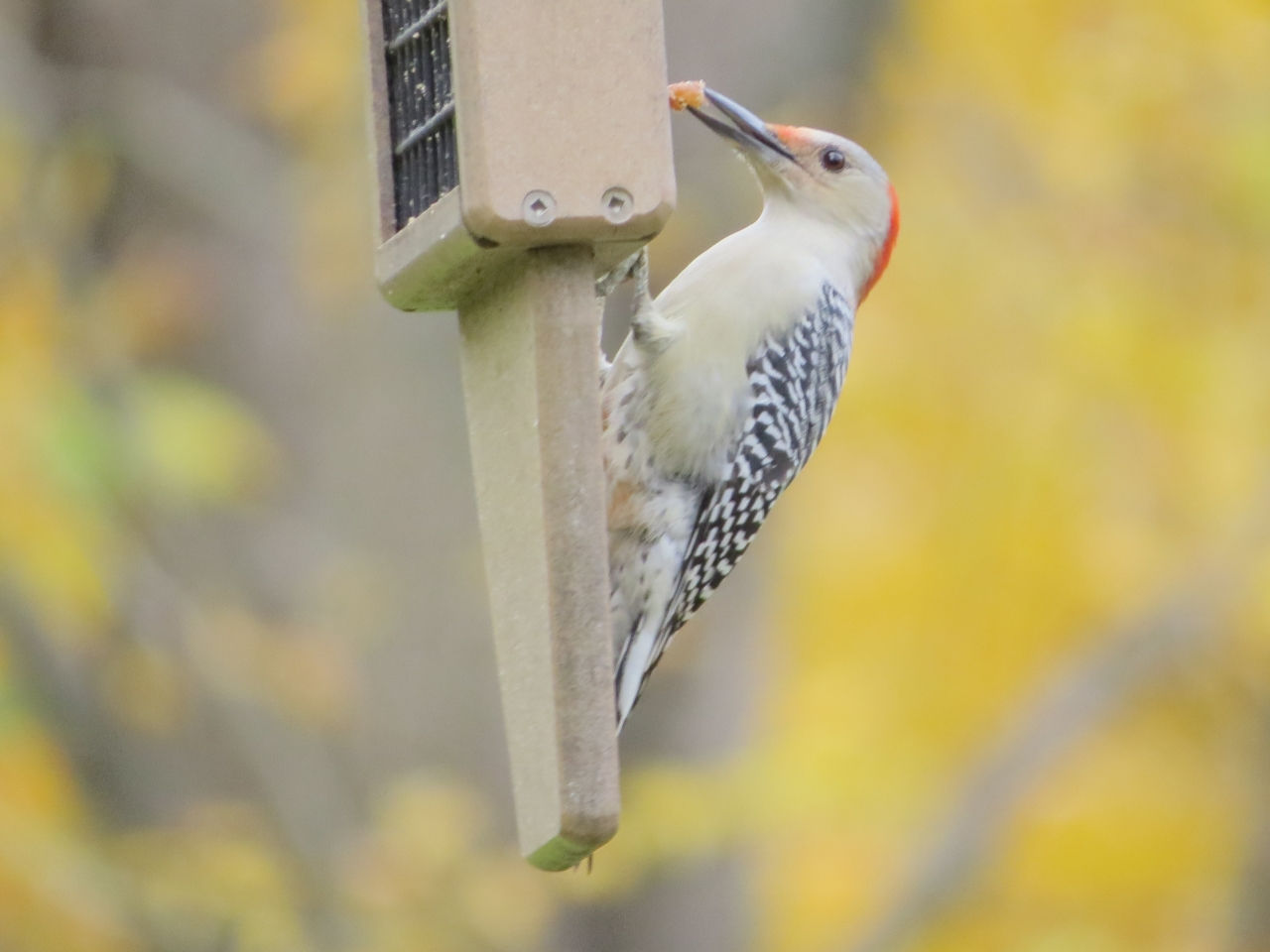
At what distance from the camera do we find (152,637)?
6934 millimetres

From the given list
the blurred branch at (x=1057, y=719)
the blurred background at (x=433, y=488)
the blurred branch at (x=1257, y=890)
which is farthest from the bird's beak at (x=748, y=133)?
the blurred branch at (x=1257, y=890)

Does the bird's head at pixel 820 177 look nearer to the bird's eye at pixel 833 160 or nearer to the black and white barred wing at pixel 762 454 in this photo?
the bird's eye at pixel 833 160

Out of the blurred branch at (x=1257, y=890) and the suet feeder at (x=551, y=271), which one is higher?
the suet feeder at (x=551, y=271)

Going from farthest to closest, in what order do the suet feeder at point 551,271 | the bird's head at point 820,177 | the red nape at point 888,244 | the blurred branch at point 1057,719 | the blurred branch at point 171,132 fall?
the blurred branch at point 1057,719, the blurred branch at point 171,132, the red nape at point 888,244, the bird's head at point 820,177, the suet feeder at point 551,271

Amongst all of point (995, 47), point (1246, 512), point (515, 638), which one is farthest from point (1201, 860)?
point (515, 638)

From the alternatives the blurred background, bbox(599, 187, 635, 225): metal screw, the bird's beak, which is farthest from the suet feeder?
the blurred background

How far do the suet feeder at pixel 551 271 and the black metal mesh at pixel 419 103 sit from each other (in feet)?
0.04

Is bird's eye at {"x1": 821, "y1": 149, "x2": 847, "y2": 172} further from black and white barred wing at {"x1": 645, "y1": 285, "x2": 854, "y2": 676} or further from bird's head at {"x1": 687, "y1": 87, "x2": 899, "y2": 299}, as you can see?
black and white barred wing at {"x1": 645, "y1": 285, "x2": 854, "y2": 676}

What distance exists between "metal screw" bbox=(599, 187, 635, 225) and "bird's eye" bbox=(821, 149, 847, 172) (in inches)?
62.5

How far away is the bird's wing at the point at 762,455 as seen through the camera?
4.17 meters

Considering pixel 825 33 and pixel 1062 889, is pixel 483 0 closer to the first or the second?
pixel 825 33

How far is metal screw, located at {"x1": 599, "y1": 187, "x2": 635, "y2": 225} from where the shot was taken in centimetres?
307

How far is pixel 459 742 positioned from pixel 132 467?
1.79 meters

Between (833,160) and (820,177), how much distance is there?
0.05 meters
